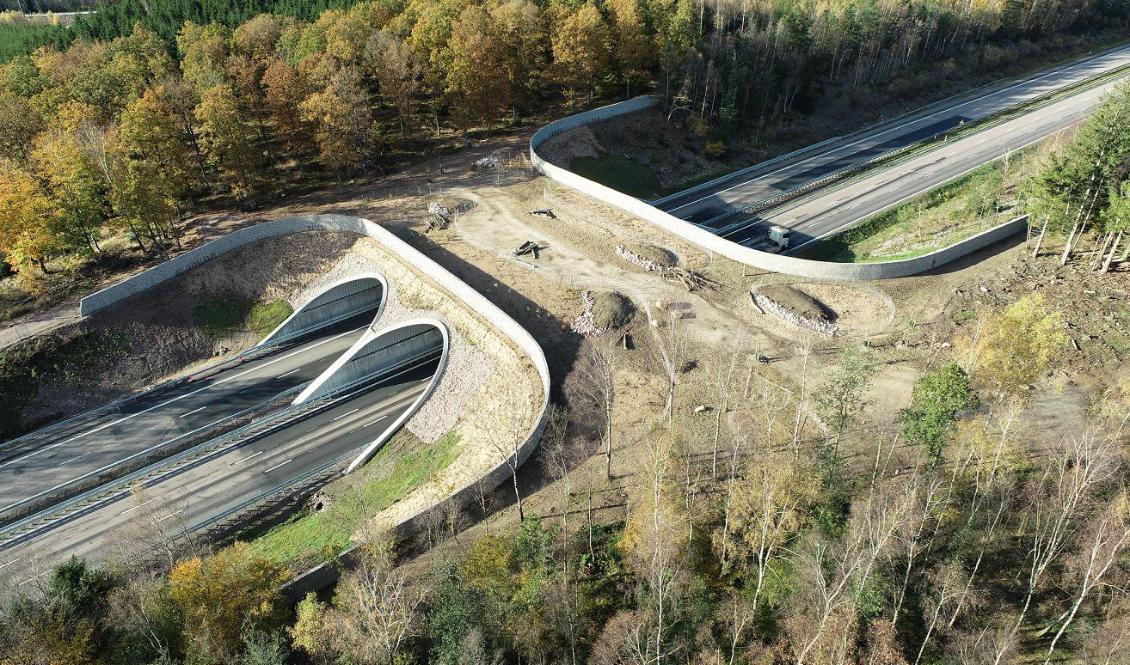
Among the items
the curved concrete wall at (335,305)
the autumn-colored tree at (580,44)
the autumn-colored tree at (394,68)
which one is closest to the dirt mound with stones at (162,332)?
the curved concrete wall at (335,305)

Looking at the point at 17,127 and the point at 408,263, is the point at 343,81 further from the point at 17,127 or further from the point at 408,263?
the point at 17,127

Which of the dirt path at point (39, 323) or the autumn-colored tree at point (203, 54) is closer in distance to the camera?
the dirt path at point (39, 323)

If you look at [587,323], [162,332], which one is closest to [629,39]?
[587,323]

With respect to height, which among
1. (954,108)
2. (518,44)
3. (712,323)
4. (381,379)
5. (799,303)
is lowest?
(381,379)

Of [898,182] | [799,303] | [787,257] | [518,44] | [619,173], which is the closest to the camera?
[799,303]

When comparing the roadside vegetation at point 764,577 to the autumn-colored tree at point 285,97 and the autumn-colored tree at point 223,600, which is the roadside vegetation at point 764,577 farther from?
the autumn-colored tree at point 285,97
